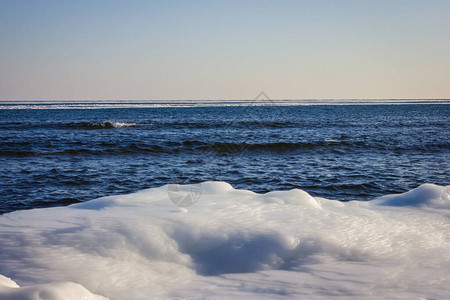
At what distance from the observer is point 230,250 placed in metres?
5.34

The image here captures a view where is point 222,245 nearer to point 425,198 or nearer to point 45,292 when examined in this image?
point 45,292

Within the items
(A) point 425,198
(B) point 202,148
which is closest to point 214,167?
(B) point 202,148

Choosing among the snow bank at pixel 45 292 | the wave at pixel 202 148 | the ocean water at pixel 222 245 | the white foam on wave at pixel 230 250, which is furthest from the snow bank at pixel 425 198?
the wave at pixel 202 148

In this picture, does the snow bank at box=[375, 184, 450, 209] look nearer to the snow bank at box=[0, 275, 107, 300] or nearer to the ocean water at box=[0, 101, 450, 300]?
the ocean water at box=[0, 101, 450, 300]

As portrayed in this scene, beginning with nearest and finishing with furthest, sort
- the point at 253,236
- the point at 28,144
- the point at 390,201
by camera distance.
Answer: the point at 253,236 → the point at 390,201 → the point at 28,144

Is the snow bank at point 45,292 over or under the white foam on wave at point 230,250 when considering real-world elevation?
over

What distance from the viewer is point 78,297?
344 cm

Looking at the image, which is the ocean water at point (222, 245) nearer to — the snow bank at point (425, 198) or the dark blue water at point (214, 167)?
the snow bank at point (425, 198)

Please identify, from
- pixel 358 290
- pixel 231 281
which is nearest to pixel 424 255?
pixel 358 290

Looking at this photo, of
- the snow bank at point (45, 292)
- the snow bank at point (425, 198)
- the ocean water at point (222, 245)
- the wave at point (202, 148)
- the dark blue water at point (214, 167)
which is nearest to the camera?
the snow bank at point (45, 292)

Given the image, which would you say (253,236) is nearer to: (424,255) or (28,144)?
(424,255)

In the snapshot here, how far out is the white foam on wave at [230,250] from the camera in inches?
174

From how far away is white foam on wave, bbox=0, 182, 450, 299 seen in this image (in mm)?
4430

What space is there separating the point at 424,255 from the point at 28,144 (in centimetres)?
2218
